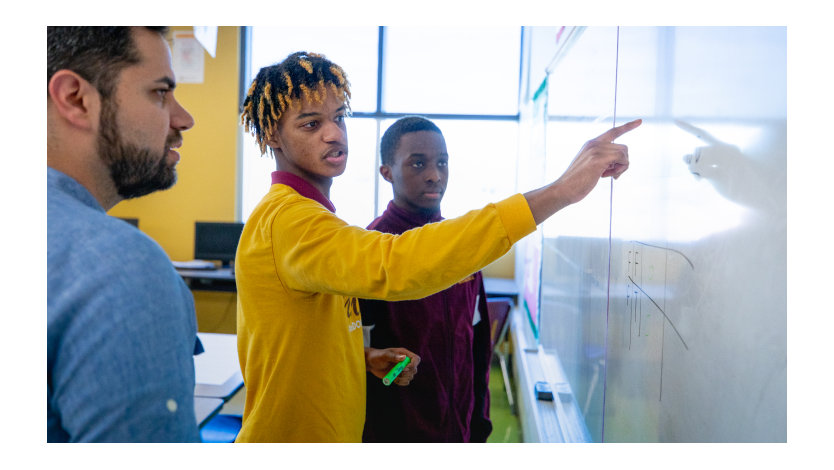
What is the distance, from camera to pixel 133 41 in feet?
2.08

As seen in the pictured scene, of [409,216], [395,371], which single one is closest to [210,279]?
[409,216]

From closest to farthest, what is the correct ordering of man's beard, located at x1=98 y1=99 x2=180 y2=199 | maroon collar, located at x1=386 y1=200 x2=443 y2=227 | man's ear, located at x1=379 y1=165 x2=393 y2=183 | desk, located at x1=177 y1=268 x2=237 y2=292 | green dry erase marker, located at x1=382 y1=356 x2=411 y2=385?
man's beard, located at x1=98 y1=99 x2=180 y2=199 < green dry erase marker, located at x1=382 y1=356 x2=411 y2=385 < maroon collar, located at x1=386 y1=200 x2=443 y2=227 < man's ear, located at x1=379 y1=165 x2=393 y2=183 < desk, located at x1=177 y1=268 x2=237 y2=292

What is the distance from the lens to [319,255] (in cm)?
75

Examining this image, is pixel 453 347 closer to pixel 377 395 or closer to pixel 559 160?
pixel 377 395

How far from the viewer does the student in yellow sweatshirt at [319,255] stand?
72cm

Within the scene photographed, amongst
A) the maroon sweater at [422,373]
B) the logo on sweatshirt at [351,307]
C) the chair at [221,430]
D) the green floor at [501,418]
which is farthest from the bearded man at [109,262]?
the green floor at [501,418]

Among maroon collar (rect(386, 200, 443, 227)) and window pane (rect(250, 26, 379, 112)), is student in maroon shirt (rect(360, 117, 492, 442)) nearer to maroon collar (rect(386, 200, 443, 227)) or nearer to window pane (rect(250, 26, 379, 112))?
maroon collar (rect(386, 200, 443, 227))

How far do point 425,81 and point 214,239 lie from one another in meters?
2.41

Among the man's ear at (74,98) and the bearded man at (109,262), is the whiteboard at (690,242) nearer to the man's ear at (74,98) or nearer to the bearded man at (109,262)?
the bearded man at (109,262)

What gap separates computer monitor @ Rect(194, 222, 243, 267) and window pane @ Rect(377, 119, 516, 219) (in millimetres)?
1414

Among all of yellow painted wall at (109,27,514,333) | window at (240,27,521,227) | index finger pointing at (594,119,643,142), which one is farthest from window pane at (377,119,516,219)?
index finger pointing at (594,119,643,142)

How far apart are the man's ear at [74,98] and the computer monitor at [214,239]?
Result: 398 cm

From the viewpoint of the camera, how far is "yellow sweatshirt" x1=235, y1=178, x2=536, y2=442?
717 millimetres

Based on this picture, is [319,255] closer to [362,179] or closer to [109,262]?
[109,262]
